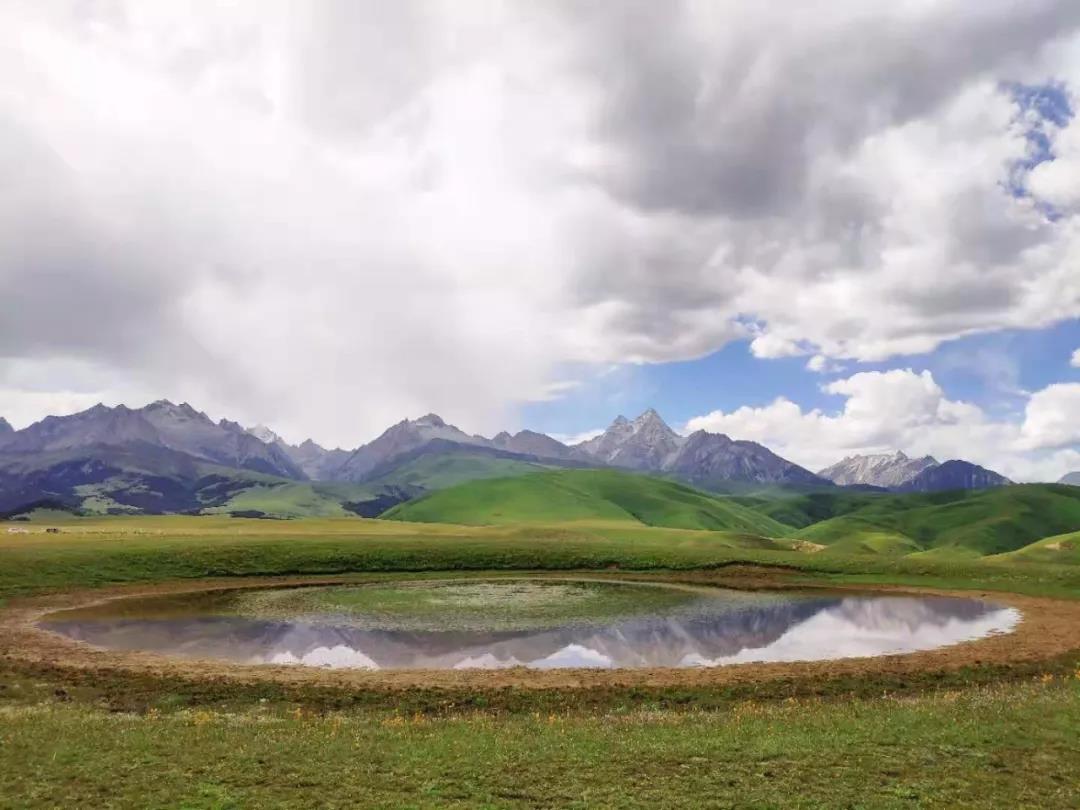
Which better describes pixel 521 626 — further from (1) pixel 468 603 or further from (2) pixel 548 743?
(2) pixel 548 743

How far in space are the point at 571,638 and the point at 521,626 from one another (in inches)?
264

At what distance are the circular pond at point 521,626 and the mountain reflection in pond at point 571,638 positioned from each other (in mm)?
151

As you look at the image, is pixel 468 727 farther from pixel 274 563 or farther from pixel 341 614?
pixel 274 563

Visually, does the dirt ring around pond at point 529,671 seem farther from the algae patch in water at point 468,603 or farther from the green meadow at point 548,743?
the algae patch in water at point 468,603

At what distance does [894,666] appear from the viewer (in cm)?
4419

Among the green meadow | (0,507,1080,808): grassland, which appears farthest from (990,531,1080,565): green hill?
(0,507,1080,808): grassland

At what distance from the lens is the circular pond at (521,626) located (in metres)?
49.8

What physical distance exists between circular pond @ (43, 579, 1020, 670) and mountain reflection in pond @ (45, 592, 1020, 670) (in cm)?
15

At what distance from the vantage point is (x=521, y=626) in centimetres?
6128

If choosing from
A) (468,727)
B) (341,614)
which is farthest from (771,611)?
(468,727)

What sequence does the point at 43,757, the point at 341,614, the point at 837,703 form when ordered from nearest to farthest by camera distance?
the point at 43,757, the point at 837,703, the point at 341,614

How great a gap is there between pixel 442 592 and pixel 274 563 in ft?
92.4

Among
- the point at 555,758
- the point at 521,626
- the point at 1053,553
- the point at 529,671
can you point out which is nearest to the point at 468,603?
the point at 521,626

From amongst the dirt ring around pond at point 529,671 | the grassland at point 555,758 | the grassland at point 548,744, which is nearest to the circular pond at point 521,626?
the dirt ring around pond at point 529,671
